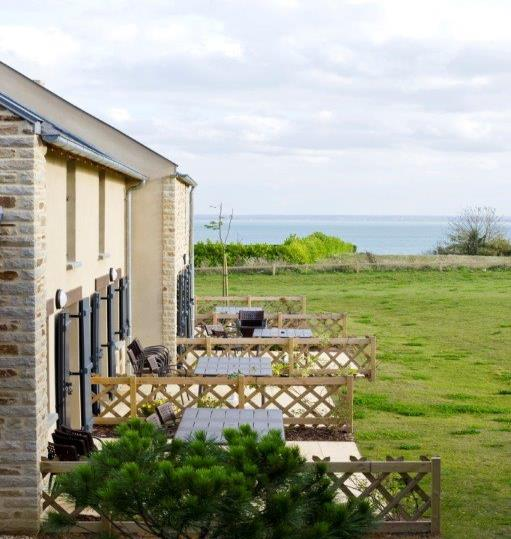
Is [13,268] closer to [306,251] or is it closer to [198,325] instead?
[198,325]

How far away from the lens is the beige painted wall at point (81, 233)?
1278 centimetres

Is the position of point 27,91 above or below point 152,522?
above

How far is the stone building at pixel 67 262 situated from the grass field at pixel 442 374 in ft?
14.2

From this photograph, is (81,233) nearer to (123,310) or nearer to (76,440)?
(123,310)

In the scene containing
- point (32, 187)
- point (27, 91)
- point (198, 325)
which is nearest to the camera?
point (32, 187)

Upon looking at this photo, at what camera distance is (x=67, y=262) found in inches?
559

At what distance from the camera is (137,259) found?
837 inches

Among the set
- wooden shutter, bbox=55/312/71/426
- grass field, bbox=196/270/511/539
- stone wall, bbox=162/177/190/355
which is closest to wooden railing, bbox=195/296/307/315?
grass field, bbox=196/270/511/539

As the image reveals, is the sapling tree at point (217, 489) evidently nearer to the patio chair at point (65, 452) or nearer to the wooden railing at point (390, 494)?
the wooden railing at point (390, 494)

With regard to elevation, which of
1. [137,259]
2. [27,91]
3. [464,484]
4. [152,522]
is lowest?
[464,484]

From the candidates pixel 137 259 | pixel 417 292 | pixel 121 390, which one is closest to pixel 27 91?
pixel 137 259

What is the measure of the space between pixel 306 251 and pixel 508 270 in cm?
952

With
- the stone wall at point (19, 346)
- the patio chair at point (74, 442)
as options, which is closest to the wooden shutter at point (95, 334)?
the patio chair at point (74, 442)

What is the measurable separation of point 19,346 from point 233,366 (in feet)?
24.9
